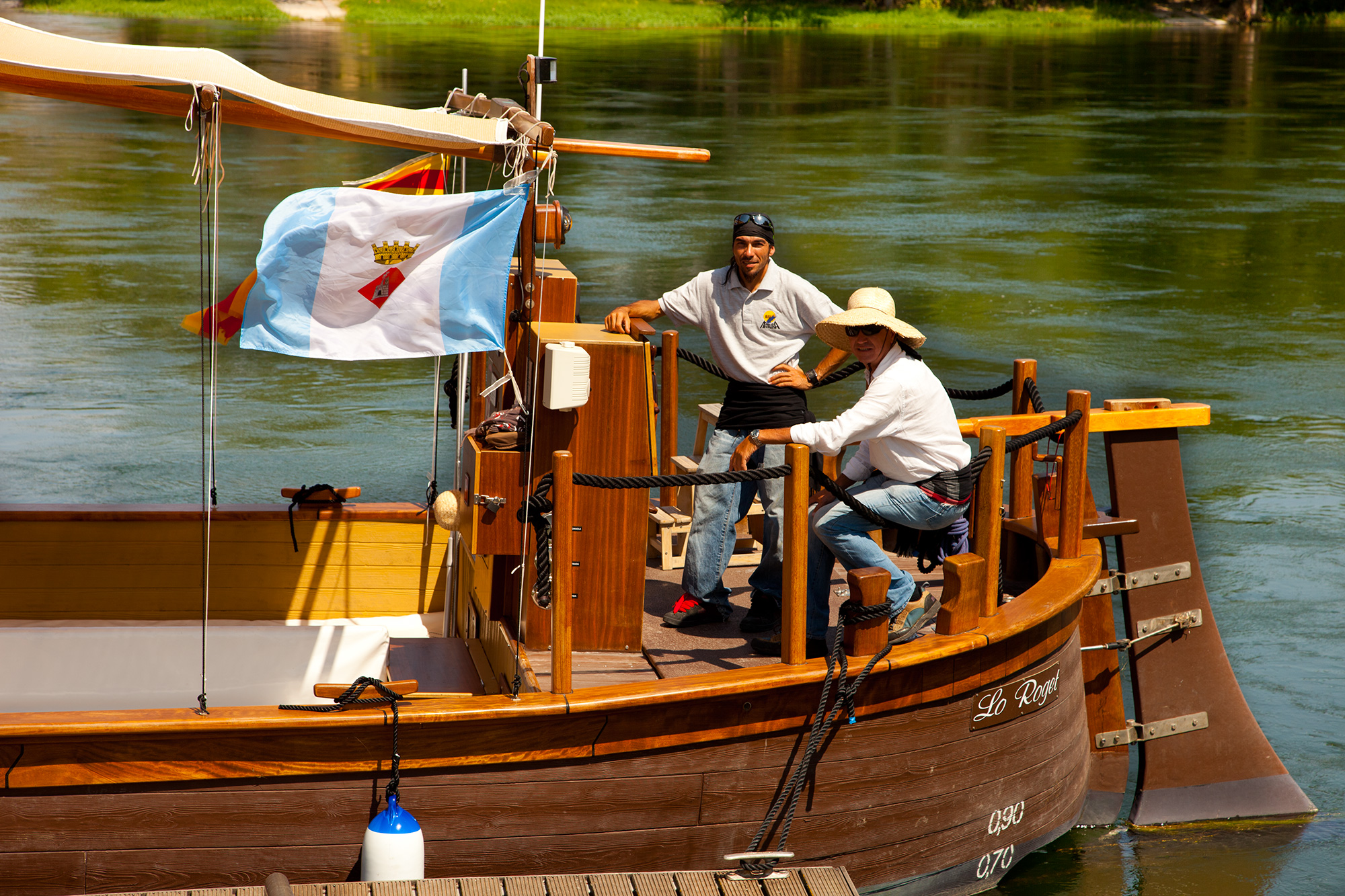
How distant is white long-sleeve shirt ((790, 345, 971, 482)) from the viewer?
469cm

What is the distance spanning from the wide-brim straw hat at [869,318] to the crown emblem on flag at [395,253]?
4.49 ft

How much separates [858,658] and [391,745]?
1.46m

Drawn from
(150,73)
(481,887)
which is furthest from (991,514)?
(150,73)

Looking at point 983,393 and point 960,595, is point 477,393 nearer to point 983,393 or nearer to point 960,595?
point 983,393

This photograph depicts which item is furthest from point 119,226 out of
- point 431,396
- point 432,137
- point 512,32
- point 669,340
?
point 512,32

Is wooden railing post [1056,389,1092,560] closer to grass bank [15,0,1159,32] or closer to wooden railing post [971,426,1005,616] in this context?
wooden railing post [971,426,1005,616]

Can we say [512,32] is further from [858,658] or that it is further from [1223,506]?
[858,658]

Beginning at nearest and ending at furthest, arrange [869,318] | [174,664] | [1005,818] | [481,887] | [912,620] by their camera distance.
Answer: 1. [481,887]
2. [869,318]
3. [912,620]
4. [1005,818]
5. [174,664]

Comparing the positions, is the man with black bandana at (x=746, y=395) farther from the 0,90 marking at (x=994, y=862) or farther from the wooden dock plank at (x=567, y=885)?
the wooden dock plank at (x=567, y=885)

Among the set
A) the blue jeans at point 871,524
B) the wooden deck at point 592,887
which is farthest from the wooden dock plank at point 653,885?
the blue jeans at point 871,524

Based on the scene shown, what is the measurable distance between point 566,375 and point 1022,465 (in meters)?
2.11

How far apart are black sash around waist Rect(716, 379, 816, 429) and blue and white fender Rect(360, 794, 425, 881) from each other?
1991mm

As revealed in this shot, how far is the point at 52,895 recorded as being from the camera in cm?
429

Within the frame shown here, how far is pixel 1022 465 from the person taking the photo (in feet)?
19.3
